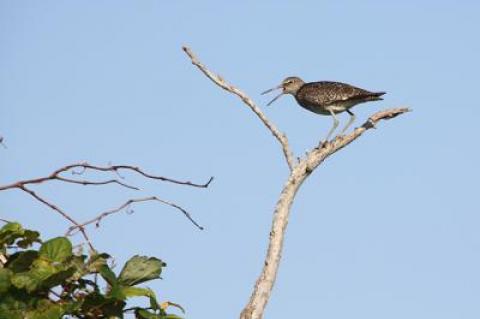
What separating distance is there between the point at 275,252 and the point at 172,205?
1.48 meters

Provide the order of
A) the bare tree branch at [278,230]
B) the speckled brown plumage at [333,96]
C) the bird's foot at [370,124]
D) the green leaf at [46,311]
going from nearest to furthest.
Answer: the green leaf at [46,311]
the bare tree branch at [278,230]
the bird's foot at [370,124]
the speckled brown plumage at [333,96]

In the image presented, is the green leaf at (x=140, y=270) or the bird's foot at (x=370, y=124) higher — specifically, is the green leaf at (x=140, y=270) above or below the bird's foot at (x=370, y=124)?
below

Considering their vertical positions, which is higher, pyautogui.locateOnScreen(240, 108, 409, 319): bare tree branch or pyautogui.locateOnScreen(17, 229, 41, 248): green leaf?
pyautogui.locateOnScreen(240, 108, 409, 319): bare tree branch

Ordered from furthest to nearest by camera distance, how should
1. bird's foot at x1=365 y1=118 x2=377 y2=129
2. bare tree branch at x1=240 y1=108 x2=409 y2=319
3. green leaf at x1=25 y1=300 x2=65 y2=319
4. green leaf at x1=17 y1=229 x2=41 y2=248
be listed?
bird's foot at x1=365 y1=118 x2=377 y2=129 < bare tree branch at x1=240 y1=108 x2=409 y2=319 < green leaf at x1=17 y1=229 x2=41 y2=248 < green leaf at x1=25 y1=300 x2=65 y2=319

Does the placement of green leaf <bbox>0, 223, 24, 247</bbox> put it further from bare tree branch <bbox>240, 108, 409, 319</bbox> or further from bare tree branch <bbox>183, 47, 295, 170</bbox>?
bare tree branch <bbox>183, 47, 295, 170</bbox>

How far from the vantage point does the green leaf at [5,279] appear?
3.53 metres

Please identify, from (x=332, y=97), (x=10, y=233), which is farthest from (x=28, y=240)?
(x=332, y=97)

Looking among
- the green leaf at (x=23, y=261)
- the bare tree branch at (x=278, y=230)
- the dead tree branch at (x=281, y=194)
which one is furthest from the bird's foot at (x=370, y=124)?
the green leaf at (x=23, y=261)

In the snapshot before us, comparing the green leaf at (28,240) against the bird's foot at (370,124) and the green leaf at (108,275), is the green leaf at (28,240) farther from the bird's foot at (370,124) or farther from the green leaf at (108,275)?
the bird's foot at (370,124)

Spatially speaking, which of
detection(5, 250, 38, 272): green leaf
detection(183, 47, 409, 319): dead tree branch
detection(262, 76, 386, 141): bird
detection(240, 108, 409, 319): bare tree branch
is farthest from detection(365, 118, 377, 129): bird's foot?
detection(5, 250, 38, 272): green leaf

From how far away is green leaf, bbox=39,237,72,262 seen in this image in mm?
3678

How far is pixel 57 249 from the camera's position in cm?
369

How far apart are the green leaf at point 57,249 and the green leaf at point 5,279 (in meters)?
0.18

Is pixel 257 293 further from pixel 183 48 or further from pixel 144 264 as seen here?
pixel 183 48
